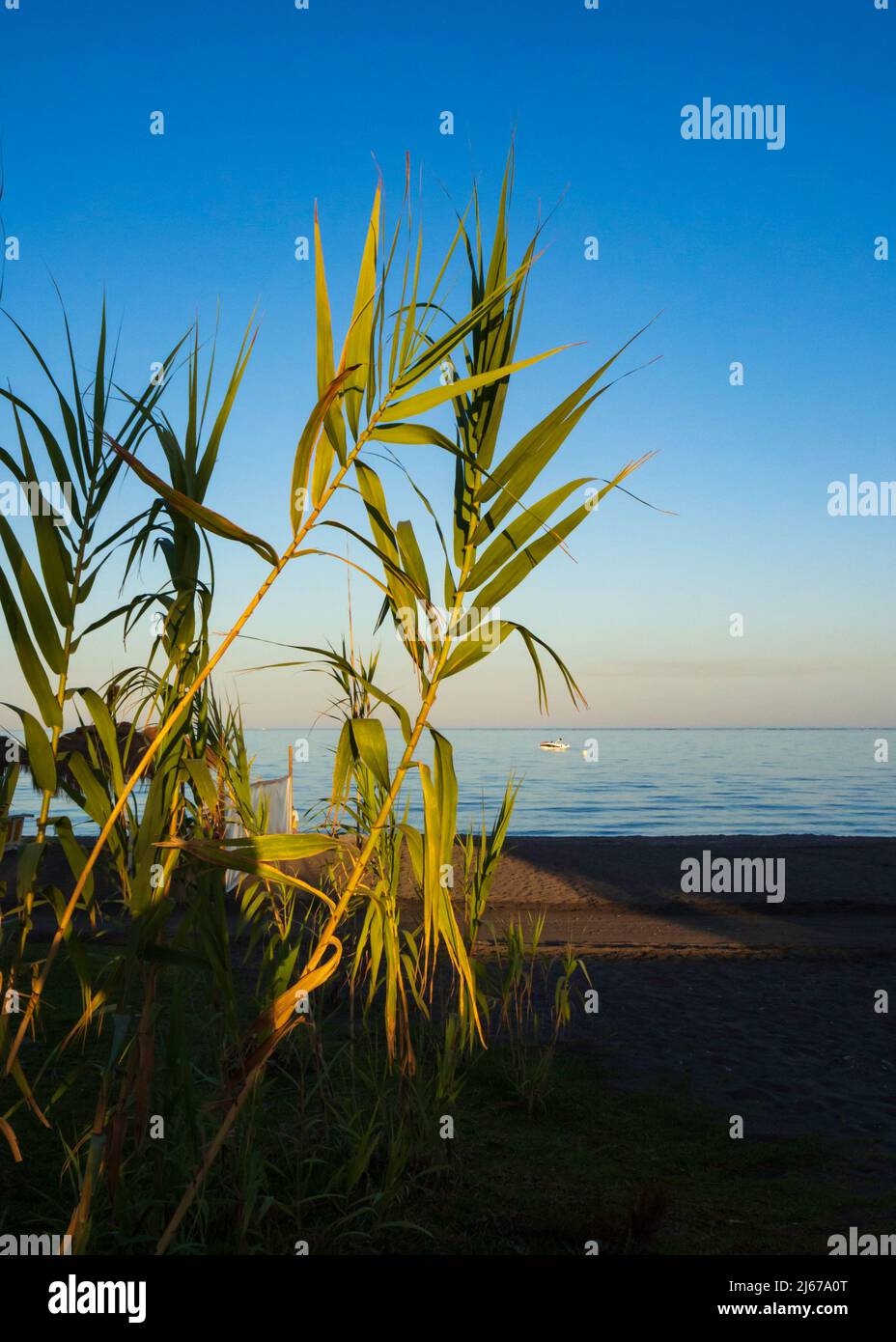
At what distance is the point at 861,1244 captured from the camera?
316cm

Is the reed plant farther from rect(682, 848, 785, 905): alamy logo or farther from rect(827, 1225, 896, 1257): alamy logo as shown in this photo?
rect(682, 848, 785, 905): alamy logo

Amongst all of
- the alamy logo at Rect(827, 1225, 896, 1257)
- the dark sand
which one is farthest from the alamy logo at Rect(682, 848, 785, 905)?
the alamy logo at Rect(827, 1225, 896, 1257)

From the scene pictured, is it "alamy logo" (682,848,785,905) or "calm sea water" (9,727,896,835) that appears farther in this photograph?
"calm sea water" (9,727,896,835)

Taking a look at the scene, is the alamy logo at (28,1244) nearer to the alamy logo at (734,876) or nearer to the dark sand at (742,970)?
the dark sand at (742,970)

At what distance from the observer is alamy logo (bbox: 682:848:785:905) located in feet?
34.0
